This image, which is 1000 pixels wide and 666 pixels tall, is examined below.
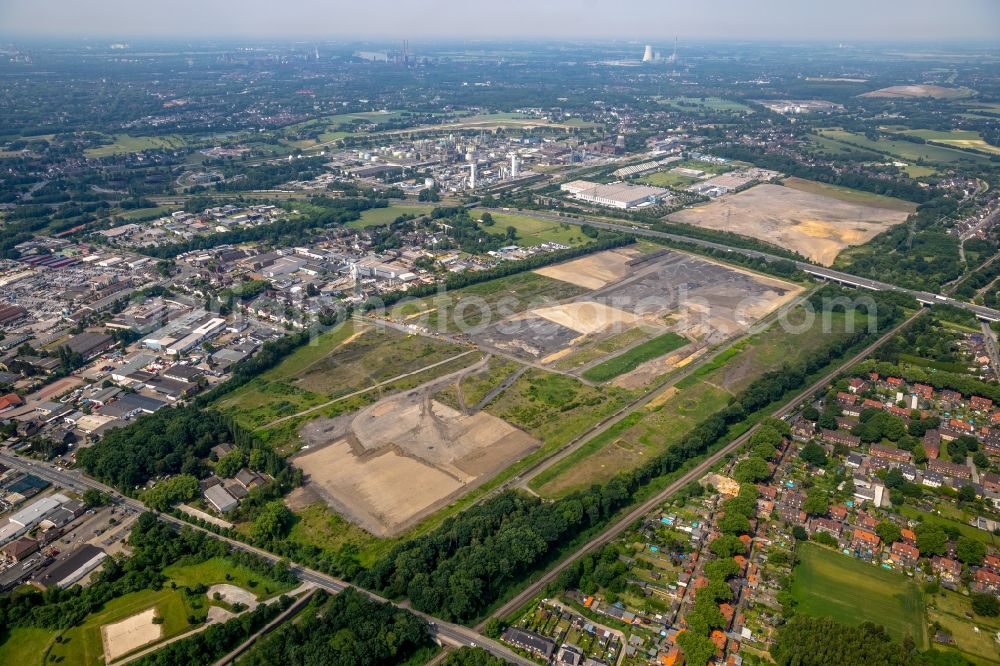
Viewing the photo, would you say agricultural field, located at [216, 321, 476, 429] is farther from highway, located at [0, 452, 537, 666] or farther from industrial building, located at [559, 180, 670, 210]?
industrial building, located at [559, 180, 670, 210]

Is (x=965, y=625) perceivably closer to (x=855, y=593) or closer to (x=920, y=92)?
(x=855, y=593)

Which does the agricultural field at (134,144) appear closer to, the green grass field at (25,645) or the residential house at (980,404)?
the green grass field at (25,645)

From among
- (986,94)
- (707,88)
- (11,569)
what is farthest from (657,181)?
(986,94)

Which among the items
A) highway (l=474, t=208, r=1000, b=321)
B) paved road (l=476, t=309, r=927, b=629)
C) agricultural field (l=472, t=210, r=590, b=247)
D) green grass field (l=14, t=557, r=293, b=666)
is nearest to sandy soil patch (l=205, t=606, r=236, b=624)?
green grass field (l=14, t=557, r=293, b=666)

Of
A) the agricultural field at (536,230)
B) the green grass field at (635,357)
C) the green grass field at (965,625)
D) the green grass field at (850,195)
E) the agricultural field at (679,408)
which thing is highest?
the green grass field at (850,195)

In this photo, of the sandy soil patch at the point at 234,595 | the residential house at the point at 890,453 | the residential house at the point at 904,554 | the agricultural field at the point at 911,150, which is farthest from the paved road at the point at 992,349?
the agricultural field at the point at 911,150
